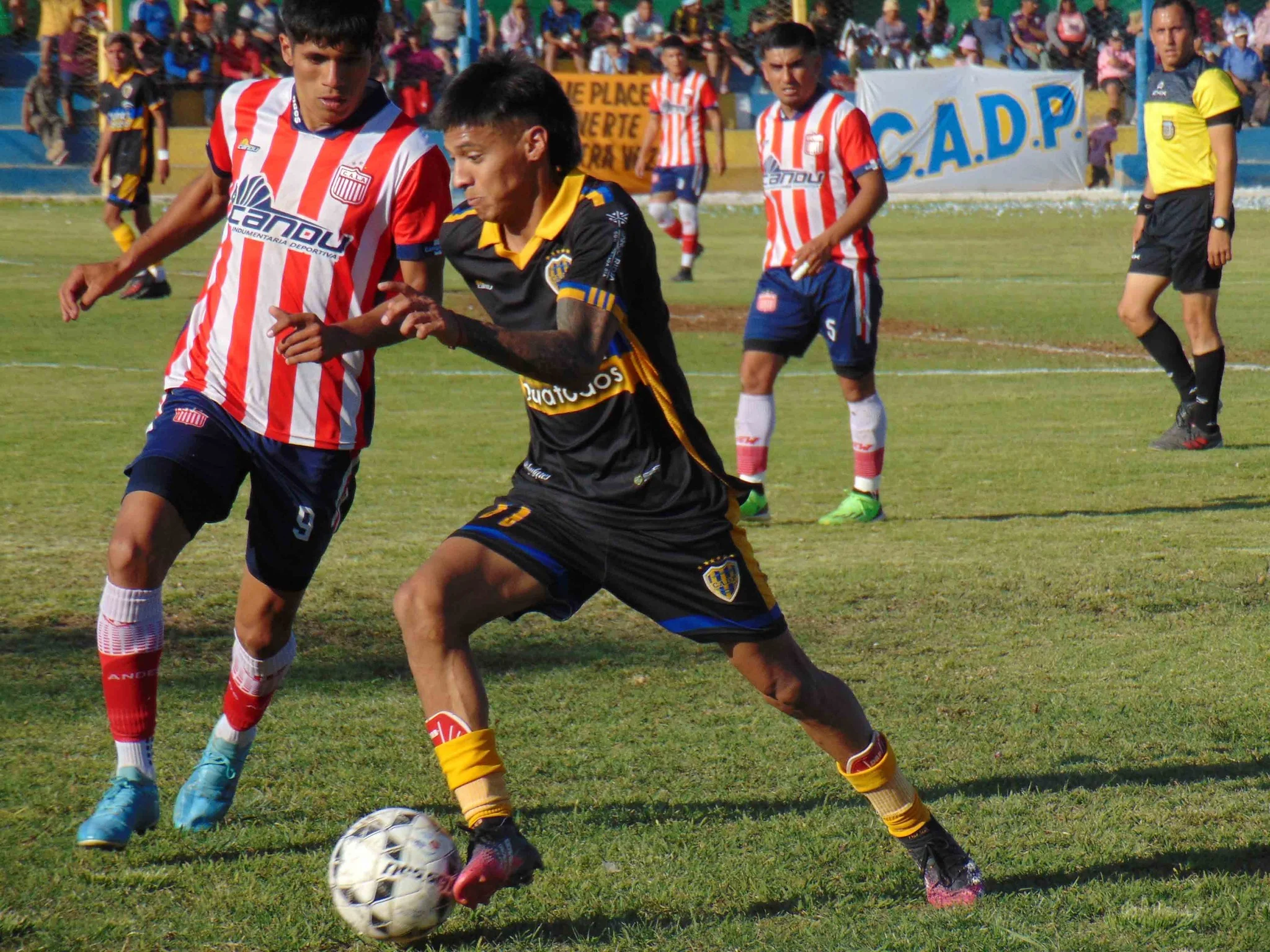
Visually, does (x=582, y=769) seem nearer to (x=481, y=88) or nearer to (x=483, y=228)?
(x=483, y=228)

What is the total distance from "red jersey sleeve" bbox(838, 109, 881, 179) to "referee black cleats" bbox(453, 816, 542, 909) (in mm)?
5065

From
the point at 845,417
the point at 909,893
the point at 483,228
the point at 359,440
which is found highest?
the point at 483,228

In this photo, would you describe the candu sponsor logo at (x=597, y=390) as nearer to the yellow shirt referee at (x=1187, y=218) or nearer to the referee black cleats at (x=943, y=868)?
the referee black cleats at (x=943, y=868)

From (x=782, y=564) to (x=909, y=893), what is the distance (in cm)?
328

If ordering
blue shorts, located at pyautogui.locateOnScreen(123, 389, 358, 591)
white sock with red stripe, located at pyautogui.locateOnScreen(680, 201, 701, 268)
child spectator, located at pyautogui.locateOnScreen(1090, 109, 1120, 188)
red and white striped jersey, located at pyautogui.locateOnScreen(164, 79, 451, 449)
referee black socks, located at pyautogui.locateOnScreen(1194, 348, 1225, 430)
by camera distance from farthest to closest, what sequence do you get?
child spectator, located at pyautogui.locateOnScreen(1090, 109, 1120, 188), white sock with red stripe, located at pyautogui.locateOnScreen(680, 201, 701, 268), referee black socks, located at pyautogui.locateOnScreen(1194, 348, 1225, 430), red and white striped jersey, located at pyautogui.locateOnScreen(164, 79, 451, 449), blue shorts, located at pyautogui.locateOnScreen(123, 389, 358, 591)

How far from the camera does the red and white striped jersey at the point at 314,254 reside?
13.2 feet

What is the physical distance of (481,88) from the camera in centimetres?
335

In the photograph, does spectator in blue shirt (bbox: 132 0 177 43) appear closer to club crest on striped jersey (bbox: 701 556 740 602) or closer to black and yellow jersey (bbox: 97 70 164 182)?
black and yellow jersey (bbox: 97 70 164 182)

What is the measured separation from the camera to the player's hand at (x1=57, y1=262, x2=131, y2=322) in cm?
416

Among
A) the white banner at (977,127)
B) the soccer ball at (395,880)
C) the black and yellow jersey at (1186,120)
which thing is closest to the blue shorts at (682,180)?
the white banner at (977,127)

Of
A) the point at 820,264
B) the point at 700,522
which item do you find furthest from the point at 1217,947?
the point at 820,264

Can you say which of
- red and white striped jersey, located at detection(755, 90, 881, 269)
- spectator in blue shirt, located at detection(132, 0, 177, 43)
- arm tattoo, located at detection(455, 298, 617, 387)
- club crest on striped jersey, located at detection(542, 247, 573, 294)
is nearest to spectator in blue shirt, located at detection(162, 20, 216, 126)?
spectator in blue shirt, located at detection(132, 0, 177, 43)

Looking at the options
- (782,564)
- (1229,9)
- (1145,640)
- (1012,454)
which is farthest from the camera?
(1229,9)

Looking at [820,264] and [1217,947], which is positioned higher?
[820,264]
